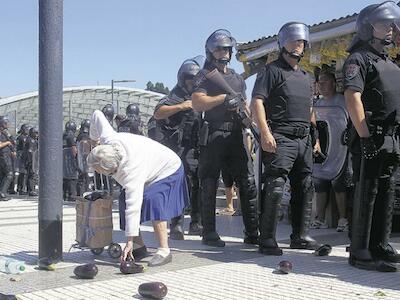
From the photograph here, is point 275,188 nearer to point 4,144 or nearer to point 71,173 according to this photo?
point 71,173

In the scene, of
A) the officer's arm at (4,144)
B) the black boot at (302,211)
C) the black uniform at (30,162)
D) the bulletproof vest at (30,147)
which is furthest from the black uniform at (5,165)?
the black boot at (302,211)

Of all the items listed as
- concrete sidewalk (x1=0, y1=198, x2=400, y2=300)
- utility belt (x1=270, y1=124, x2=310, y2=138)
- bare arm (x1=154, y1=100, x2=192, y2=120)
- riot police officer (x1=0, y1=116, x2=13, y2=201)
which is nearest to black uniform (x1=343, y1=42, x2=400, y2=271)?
concrete sidewalk (x1=0, y1=198, x2=400, y2=300)

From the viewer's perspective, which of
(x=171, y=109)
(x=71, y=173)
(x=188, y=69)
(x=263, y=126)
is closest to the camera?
(x=263, y=126)

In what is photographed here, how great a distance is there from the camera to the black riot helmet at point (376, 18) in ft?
14.1

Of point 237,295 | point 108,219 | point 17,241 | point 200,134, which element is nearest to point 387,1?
point 200,134

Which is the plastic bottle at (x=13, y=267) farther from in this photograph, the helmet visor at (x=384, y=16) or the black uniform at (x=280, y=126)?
the helmet visor at (x=384, y=16)

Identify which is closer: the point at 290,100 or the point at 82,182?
the point at 290,100

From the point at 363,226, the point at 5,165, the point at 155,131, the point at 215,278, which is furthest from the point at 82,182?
the point at 363,226

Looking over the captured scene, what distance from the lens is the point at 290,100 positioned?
498 cm

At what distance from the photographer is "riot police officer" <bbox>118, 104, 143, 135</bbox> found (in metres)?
9.83

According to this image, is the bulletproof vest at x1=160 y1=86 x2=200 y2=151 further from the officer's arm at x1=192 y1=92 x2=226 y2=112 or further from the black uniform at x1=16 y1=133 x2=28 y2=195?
the black uniform at x1=16 y1=133 x2=28 y2=195

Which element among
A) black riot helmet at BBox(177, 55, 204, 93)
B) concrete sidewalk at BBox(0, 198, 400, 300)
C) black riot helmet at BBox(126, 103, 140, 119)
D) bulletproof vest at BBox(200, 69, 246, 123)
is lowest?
concrete sidewalk at BBox(0, 198, 400, 300)

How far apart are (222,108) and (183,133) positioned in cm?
109

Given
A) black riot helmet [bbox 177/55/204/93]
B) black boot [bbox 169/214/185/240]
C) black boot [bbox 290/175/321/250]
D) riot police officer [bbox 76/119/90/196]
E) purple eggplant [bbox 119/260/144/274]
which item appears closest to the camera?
purple eggplant [bbox 119/260/144/274]
